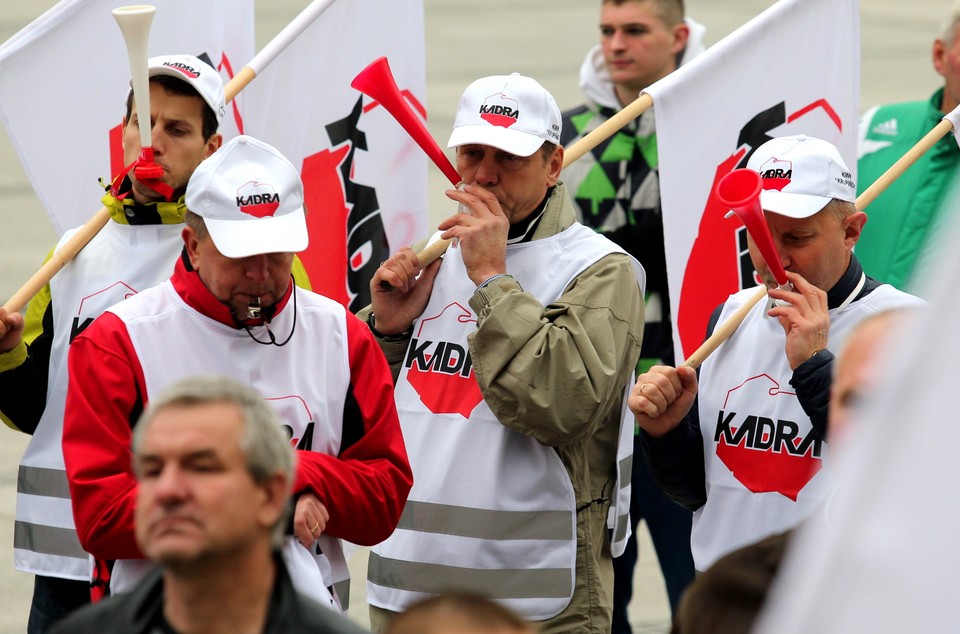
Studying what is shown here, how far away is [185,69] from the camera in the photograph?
13.9ft

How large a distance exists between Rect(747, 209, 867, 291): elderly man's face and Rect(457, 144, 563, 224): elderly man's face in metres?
0.60

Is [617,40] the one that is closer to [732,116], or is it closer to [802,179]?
[732,116]

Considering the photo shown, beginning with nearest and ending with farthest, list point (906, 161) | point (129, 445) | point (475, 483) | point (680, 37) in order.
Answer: point (129, 445) → point (475, 483) → point (906, 161) → point (680, 37)

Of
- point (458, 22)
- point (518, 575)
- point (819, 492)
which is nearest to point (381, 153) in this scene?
point (518, 575)

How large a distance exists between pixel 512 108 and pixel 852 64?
4.69 ft

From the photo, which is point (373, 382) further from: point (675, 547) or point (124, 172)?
point (675, 547)

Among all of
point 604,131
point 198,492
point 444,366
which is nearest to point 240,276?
point 444,366

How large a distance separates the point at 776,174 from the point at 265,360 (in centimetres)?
130

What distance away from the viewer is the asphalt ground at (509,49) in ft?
37.8

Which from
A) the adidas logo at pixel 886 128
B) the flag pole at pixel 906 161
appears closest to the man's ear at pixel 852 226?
the flag pole at pixel 906 161

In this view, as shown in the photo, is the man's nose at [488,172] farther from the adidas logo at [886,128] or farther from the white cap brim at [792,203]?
the adidas logo at [886,128]

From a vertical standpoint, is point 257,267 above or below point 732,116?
below

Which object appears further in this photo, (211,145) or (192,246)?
(211,145)

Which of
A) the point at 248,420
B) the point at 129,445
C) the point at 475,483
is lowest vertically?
the point at 475,483
